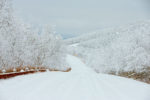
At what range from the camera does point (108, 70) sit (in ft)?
112

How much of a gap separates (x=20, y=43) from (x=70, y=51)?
111 meters

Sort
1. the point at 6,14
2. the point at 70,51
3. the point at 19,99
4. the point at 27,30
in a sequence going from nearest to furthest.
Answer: the point at 19,99, the point at 6,14, the point at 27,30, the point at 70,51

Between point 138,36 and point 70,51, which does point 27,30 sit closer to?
point 138,36

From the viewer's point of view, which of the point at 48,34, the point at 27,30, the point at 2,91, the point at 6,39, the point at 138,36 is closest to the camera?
the point at 2,91

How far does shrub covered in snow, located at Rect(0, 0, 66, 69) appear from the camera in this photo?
1452 centimetres

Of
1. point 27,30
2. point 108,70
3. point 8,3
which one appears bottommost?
point 108,70

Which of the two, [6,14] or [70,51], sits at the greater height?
[6,14]

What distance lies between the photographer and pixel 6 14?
13867 millimetres

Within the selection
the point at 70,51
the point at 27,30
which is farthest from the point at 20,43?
the point at 70,51

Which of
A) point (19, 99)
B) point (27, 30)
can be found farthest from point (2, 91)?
point (27, 30)

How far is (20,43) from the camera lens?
1859 cm

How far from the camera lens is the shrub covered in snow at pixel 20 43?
14.5 m

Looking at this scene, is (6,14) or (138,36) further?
(138,36)

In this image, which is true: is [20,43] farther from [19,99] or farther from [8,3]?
[19,99]
